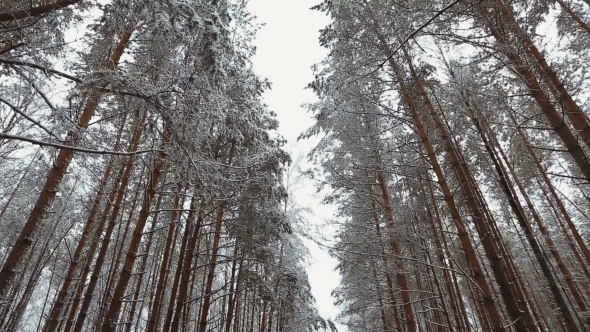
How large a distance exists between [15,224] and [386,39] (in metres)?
16.7

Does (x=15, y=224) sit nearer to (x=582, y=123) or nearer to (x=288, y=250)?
(x=288, y=250)

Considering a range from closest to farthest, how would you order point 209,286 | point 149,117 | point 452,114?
1. point 149,117
2. point 452,114
3. point 209,286

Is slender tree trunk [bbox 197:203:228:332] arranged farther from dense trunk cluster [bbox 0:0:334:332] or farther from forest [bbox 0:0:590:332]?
dense trunk cluster [bbox 0:0:334:332]

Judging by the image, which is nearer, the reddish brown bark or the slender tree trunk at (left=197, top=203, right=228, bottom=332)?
the reddish brown bark

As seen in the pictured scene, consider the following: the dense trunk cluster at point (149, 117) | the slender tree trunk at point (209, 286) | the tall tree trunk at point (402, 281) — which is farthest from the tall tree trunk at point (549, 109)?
the slender tree trunk at point (209, 286)

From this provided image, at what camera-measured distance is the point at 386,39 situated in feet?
18.4

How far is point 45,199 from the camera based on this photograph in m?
5.13

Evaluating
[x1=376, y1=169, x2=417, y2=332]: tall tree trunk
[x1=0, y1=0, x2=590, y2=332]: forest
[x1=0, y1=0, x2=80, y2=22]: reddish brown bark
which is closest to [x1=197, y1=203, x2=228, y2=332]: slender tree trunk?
[x1=0, y1=0, x2=590, y2=332]: forest

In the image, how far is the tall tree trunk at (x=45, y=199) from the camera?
14.5ft

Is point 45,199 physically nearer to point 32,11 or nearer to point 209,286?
point 32,11

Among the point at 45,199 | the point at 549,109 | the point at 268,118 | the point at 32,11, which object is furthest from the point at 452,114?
the point at 45,199

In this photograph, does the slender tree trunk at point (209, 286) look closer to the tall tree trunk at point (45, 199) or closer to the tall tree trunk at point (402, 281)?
the tall tree trunk at point (45, 199)

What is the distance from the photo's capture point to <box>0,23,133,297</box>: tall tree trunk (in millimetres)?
4422

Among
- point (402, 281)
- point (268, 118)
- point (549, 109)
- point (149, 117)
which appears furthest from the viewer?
point (268, 118)
